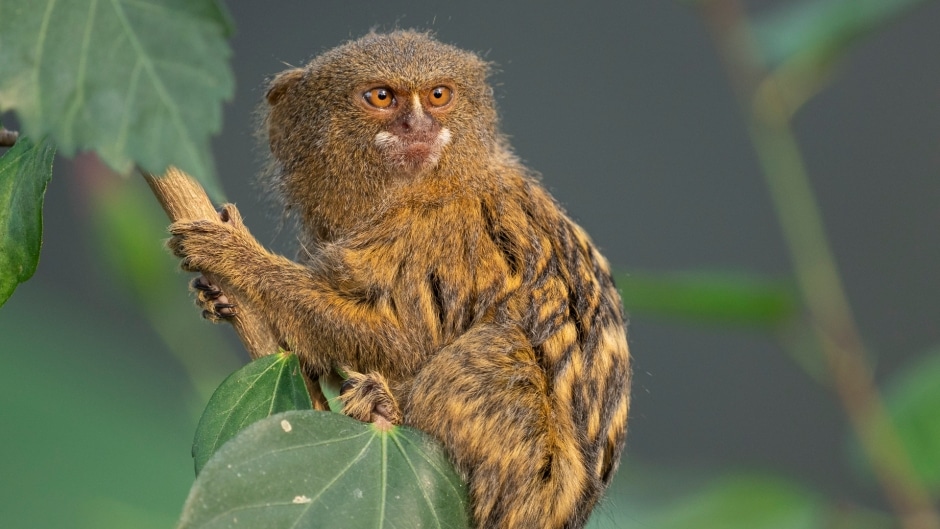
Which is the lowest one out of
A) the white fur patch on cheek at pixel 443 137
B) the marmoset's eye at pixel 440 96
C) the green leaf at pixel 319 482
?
the green leaf at pixel 319 482

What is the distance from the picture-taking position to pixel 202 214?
2166 millimetres

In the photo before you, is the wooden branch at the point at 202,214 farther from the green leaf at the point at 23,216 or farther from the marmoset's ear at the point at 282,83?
the marmoset's ear at the point at 282,83

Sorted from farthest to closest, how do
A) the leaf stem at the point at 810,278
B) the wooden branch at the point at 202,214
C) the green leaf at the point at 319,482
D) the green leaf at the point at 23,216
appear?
1. the leaf stem at the point at 810,278
2. the wooden branch at the point at 202,214
3. the green leaf at the point at 23,216
4. the green leaf at the point at 319,482

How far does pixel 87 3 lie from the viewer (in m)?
1.03

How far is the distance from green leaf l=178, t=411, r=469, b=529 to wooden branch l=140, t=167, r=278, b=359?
43cm

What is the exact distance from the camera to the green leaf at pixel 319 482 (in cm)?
137

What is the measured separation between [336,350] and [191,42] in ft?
4.65

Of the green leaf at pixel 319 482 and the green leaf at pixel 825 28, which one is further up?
the green leaf at pixel 825 28

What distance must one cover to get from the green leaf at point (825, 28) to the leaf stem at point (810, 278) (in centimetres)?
11

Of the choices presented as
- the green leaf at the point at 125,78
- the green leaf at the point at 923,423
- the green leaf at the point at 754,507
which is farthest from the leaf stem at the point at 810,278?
the green leaf at the point at 125,78

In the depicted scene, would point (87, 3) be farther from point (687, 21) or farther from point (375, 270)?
point (687, 21)

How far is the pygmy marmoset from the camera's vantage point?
2127 mm

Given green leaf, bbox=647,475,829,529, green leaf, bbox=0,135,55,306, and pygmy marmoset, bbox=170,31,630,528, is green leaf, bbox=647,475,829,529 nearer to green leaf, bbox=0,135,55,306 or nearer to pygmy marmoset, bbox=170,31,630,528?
pygmy marmoset, bbox=170,31,630,528

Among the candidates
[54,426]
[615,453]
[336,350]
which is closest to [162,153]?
[336,350]
